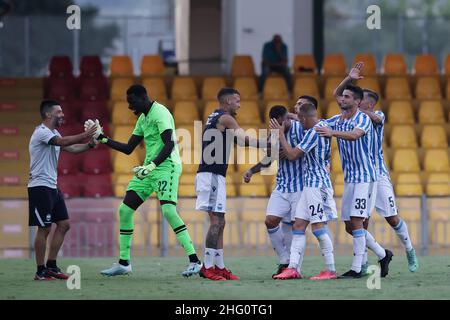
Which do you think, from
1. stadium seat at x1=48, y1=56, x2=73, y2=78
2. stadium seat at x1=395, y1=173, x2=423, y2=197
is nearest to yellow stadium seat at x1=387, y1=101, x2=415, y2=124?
stadium seat at x1=395, y1=173, x2=423, y2=197

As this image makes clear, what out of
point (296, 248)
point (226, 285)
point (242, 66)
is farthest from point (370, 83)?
point (226, 285)

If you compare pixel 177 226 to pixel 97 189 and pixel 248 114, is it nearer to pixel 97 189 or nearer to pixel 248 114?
pixel 97 189

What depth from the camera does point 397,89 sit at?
86.8 feet

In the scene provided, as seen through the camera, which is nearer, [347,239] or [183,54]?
[347,239]

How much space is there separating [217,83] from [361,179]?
11145mm

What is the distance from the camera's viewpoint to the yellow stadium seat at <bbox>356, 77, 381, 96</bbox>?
→ 26155 millimetres

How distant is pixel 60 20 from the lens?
32.1m

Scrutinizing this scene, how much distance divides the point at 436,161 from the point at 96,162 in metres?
6.16

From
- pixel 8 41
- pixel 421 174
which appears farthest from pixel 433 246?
pixel 8 41

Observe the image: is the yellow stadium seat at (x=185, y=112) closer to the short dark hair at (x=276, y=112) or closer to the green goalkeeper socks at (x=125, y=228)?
the green goalkeeper socks at (x=125, y=228)

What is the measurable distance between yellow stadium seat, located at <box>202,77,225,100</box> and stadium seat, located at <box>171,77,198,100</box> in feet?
0.64

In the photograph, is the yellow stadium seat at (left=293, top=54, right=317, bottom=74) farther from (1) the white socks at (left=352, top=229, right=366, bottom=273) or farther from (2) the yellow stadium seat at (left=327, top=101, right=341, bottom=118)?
(1) the white socks at (left=352, top=229, right=366, bottom=273)

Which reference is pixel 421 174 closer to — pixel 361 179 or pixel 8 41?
pixel 361 179

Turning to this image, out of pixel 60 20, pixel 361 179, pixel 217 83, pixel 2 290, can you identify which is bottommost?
pixel 2 290
